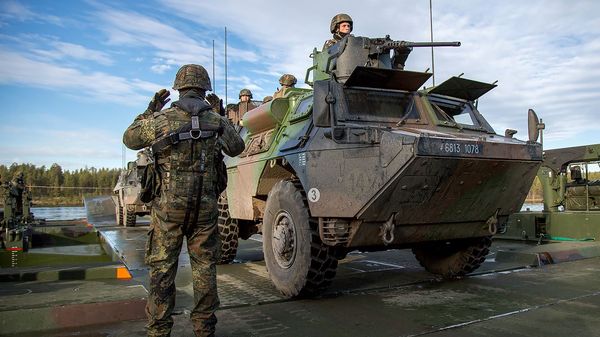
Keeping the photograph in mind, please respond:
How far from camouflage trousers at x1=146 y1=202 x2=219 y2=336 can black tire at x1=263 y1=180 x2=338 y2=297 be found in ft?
4.90

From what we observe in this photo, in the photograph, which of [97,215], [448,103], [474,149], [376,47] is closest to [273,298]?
[474,149]

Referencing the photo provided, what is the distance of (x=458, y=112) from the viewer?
5.55 meters

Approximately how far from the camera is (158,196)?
10.6 ft

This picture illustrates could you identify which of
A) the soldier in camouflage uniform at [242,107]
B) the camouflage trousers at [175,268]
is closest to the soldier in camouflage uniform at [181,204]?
the camouflage trousers at [175,268]

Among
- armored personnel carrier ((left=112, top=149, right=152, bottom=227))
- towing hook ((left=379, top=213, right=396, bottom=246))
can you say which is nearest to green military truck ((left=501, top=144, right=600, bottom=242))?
towing hook ((left=379, top=213, right=396, bottom=246))

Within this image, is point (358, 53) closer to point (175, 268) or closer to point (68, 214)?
point (175, 268)

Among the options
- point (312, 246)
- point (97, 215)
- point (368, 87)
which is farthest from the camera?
point (97, 215)

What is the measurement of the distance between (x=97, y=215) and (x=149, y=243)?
2122 centimetres

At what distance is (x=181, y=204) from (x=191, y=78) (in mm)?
853

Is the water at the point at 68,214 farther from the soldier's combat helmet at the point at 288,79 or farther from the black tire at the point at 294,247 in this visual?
the black tire at the point at 294,247

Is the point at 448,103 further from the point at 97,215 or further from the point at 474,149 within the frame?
the point at 97,215

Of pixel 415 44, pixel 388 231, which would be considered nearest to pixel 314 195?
pixel 388 231

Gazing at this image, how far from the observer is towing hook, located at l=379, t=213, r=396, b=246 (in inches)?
173

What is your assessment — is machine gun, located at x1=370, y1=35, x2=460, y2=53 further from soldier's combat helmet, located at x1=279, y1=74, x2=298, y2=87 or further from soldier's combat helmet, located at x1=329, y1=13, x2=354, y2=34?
soldier's combat helmet, located at x1=279, y1=74, x2=298, y2=87
